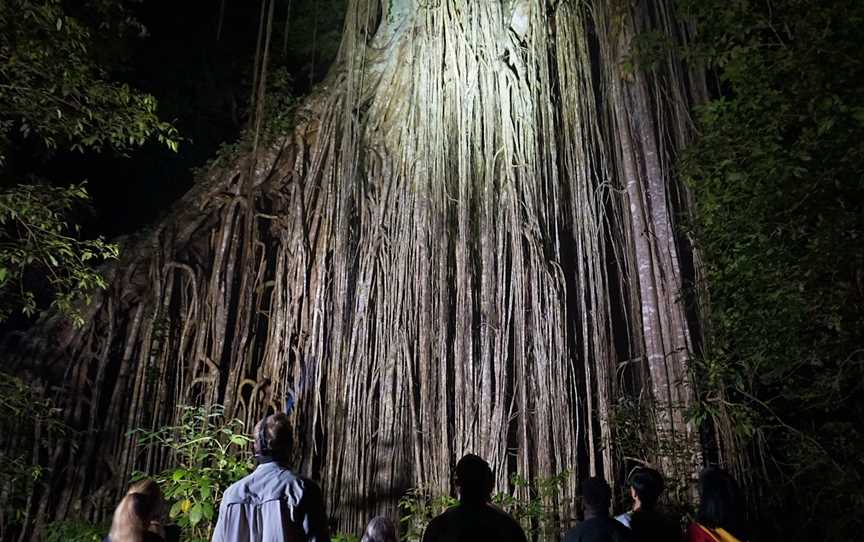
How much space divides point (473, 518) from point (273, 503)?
599 millimetres

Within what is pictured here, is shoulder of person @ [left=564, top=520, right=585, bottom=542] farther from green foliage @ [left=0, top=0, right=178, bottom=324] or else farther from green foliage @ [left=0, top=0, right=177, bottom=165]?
green foliage @ [left=0, top=0, right=177, bottom=165]

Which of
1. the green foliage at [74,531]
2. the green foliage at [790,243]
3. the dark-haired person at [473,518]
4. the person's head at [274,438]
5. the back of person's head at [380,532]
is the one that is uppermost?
the green foliage at [790,243]

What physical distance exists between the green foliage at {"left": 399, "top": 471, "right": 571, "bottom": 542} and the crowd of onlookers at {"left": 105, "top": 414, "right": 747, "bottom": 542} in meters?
1.38

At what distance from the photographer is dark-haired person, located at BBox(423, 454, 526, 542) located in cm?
185

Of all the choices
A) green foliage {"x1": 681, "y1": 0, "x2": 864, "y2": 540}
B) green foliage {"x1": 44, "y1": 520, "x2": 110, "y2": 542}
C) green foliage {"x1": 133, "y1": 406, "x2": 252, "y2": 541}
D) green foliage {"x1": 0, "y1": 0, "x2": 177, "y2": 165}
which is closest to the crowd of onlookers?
green foliage {"x1": 133, "y1": 406, "x2": 252, "y2": 541}

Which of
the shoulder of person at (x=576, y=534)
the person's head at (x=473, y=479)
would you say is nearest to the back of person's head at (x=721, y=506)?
the shoulder of person at (x=576, y=534)

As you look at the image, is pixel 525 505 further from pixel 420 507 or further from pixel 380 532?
pixel 380 532

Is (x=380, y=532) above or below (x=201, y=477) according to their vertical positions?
below

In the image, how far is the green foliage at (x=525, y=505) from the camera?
11.7 feet

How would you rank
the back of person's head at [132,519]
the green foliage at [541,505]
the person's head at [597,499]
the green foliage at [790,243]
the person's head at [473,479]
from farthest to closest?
the green foliage at [541,505]
the green foliage at [790,243]
the person's head at [597,499]
the person's head at [473,479]
the back of person's head at [132,519]

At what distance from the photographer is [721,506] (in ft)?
6.86

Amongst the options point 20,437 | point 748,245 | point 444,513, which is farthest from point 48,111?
point 748,245

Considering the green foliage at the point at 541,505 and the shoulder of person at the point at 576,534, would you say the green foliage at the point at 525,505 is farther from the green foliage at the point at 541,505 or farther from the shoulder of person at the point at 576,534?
the shoulder of person at the point at 576,534

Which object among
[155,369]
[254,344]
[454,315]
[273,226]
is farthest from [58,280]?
[454,315]
